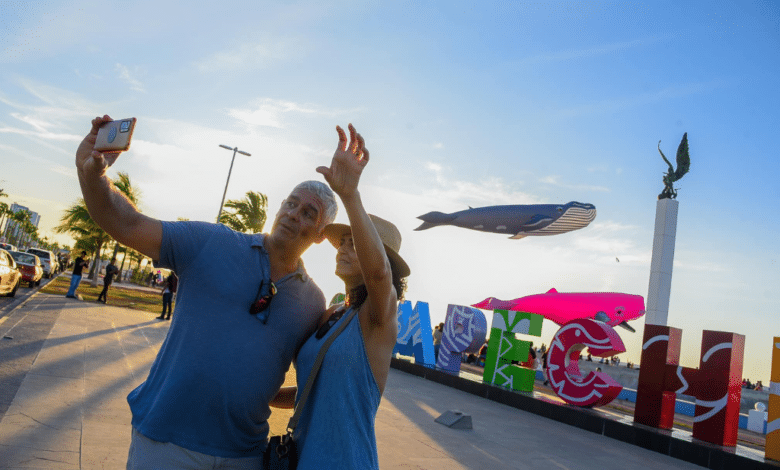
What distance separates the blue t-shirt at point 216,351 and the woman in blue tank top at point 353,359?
159mm

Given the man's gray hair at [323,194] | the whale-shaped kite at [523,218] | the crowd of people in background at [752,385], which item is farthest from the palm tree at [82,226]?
the crowd of people in background at [752,385]

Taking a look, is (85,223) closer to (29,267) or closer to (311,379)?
(29,267)

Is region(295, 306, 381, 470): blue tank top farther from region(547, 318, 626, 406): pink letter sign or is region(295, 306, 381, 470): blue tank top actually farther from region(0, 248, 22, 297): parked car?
region(0, 248, 22, 297): parked car

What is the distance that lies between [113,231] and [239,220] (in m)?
28.9

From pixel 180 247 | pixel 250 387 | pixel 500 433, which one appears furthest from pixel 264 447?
pixel 500 433

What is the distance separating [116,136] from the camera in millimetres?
1830

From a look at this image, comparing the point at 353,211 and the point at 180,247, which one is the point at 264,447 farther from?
the point at 353,211

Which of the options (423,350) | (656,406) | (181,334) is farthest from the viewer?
(423,350)

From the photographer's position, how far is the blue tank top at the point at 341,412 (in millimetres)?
1897

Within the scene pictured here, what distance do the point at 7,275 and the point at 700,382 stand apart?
1732cm

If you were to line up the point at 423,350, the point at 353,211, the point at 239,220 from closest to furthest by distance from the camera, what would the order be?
the point at 353,211
the point at 423,350
the point at 239,220

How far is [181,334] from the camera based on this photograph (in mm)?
2037

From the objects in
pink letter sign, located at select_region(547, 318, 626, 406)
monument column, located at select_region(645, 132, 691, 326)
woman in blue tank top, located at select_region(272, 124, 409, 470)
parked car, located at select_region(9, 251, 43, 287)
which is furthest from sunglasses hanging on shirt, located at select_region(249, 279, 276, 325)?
monument column, located at select_region(645, 132, 691, 326)

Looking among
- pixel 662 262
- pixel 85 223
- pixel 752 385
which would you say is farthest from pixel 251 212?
pixel 752 385
